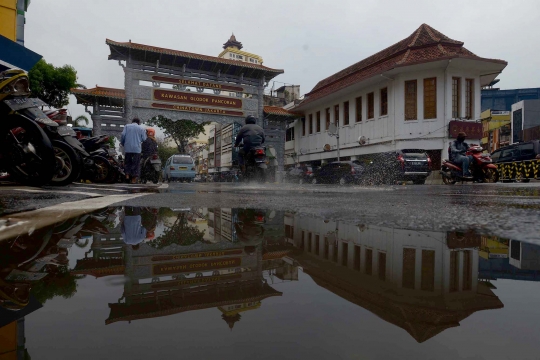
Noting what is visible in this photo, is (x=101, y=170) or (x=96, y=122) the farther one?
(x=96, y=122)

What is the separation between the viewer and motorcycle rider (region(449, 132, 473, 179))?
10.4 meters

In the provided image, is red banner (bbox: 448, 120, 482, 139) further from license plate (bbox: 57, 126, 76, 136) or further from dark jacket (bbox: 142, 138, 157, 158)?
license plate (bbox: 57, 126, 76, 136)

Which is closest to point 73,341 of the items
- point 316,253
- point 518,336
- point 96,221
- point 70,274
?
point 70,274

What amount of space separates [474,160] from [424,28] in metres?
11.5

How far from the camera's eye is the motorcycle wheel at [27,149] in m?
4.02

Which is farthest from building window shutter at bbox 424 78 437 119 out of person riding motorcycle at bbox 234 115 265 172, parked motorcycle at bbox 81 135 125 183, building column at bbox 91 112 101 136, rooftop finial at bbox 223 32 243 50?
rooftop finial at bbox 223 32 243 50

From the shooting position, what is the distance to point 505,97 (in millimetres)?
42625

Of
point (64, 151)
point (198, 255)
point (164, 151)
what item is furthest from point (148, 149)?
point (164, 151)

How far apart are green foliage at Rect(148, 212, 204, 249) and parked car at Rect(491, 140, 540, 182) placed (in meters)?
14.5

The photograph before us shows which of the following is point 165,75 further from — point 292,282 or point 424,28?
point 292,282

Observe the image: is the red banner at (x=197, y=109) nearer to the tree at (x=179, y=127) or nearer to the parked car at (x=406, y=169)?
the parked car at (x=406, y=169)

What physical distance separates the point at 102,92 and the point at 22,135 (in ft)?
50.8

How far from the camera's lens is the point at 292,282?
0.89m

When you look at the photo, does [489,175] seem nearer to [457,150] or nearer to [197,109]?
[457,150]
